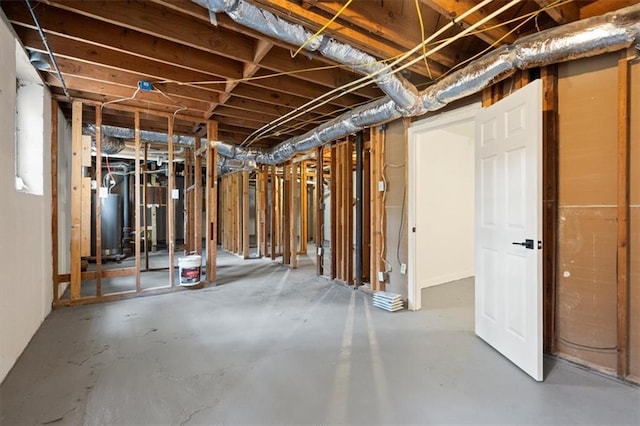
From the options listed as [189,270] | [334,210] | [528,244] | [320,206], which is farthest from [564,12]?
[189,270]

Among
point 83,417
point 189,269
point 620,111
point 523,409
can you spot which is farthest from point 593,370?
point 189,269

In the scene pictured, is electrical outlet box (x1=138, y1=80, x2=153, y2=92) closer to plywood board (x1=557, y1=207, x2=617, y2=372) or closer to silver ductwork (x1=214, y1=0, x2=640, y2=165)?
silver ductwork (x1=214, y1=0, x2=640, y2=165)

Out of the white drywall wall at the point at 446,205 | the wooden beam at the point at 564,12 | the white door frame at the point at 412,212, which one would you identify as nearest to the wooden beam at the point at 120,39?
the white door frame at the point at 412,212

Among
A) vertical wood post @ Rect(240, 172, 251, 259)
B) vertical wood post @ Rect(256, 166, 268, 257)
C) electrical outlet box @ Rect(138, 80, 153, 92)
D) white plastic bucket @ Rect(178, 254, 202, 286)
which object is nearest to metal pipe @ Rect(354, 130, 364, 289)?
white plastic bucket @ Rect(178, 254, 202, 286)

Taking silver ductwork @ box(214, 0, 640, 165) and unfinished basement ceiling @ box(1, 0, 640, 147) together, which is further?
unfinished basement ceiling @ box(1, 0, 640, 147)

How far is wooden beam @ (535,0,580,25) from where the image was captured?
2.14m

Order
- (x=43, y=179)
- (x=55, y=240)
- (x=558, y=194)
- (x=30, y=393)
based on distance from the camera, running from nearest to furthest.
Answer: (x=30, y=393) → (x=558, y=194) → (x=43, y=179) → (x=55, y=240)

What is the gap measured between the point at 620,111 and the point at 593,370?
5.84 ft

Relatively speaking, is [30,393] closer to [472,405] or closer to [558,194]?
[472,405]

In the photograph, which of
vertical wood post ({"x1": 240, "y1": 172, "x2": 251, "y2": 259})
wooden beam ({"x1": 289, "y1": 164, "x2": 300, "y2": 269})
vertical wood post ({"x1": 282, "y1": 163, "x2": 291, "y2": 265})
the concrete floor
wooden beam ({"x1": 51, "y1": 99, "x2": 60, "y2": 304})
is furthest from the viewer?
vertical wood post ({"x1": 240, "y1": 172, "x2": 251, "y2": 259})

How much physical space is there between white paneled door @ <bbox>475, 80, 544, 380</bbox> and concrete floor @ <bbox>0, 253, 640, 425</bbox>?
22 cm

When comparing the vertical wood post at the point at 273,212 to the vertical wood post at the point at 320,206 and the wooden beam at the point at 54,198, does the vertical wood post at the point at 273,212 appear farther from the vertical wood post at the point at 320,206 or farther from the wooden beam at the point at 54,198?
the wooden beam at the point at 54,198

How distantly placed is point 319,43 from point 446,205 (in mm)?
3489

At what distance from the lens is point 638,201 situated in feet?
6.70
